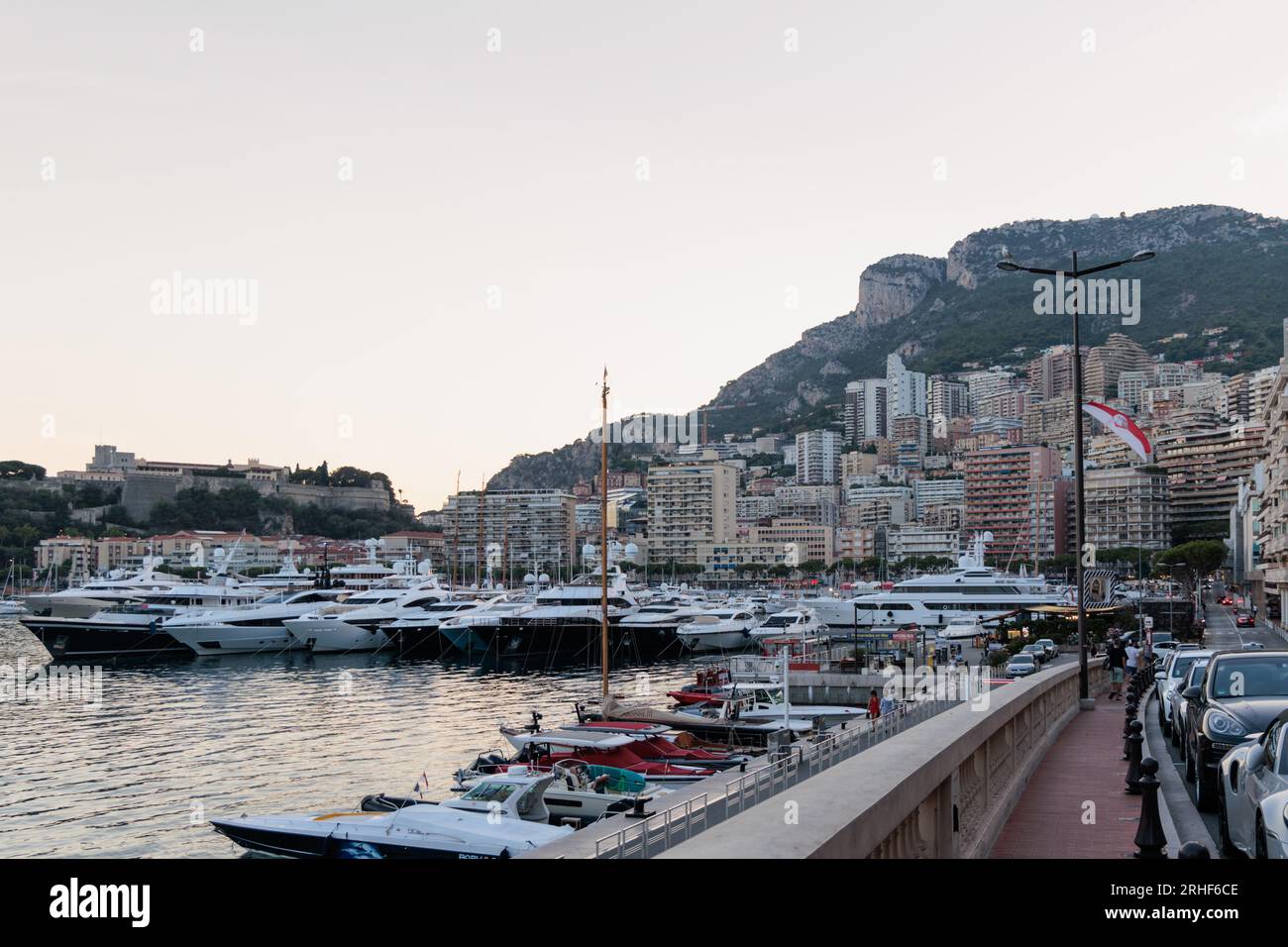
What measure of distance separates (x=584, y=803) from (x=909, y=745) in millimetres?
15788

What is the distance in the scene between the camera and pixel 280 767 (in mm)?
32031

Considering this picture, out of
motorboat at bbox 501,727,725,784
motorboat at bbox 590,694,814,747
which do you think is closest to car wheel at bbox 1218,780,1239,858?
motorboat at bbox 501,727,725,784

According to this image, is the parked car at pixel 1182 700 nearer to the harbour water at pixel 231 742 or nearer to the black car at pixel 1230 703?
the black car at pixel 1230 703

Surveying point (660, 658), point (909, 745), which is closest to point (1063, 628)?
point (660, 658)

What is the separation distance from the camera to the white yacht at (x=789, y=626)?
76875 millimetres

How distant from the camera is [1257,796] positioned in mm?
6887

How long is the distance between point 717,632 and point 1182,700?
217 ft

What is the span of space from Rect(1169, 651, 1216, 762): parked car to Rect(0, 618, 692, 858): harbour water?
54.4ft

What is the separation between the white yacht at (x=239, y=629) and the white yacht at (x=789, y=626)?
1203 inches

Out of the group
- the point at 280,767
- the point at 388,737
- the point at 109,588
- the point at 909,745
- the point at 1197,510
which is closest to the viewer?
the point at 909,745

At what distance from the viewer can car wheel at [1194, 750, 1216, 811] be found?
401 inches

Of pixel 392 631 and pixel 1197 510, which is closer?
pixel 392 631

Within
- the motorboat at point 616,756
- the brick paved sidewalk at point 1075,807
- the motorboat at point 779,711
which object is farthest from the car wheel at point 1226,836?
the motorboat at point 779,711
